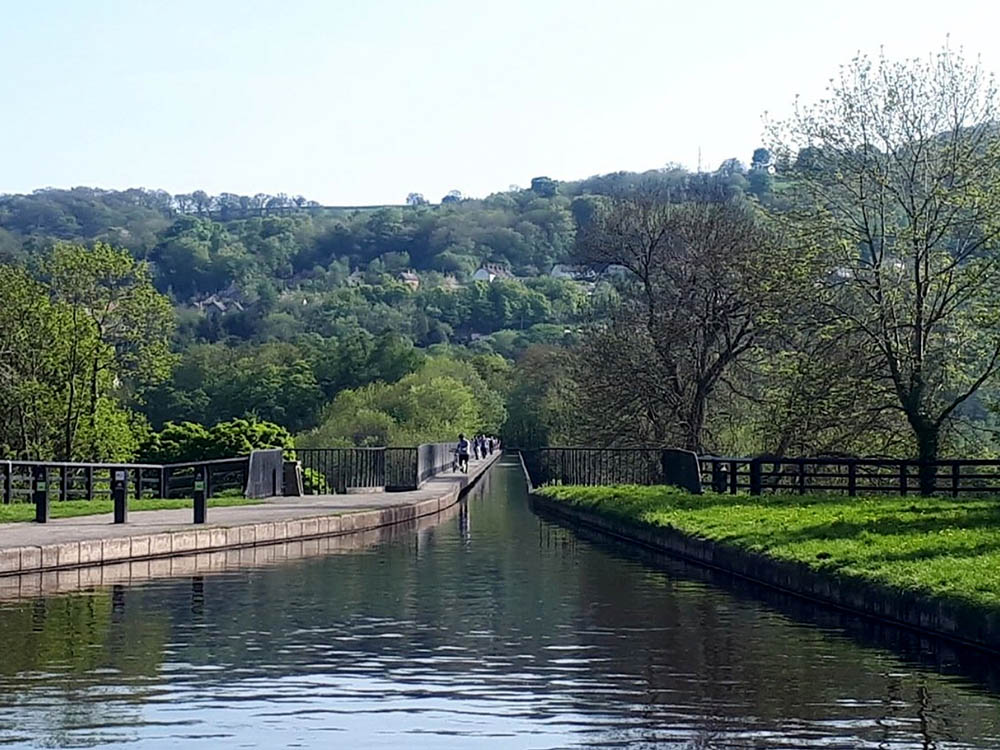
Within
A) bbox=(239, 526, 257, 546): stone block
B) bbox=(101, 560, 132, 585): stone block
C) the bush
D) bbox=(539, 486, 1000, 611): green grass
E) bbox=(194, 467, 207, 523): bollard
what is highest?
the bush

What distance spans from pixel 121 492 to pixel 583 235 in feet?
87.5

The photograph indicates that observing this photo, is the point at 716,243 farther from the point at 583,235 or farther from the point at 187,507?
the point at 187,507

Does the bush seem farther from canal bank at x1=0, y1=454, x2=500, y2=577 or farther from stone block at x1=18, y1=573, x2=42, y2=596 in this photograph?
stone block at x1=18, y1=573, x2=42, y2=596

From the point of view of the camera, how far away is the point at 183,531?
28531 mm

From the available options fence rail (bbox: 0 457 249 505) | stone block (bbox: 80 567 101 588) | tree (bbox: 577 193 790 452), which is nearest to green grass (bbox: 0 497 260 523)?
fence rail (bbox: 0 457 249 505)

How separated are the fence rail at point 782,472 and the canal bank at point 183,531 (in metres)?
8.57

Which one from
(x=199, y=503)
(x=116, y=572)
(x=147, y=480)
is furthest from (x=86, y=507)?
(x=147, y=480)

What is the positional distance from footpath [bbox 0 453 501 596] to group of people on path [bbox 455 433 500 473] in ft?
103

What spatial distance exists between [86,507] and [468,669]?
22.4 metres

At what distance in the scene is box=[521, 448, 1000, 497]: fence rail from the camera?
125 feet

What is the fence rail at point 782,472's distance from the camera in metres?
38.2

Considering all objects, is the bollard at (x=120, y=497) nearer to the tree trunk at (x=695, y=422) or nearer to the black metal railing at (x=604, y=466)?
the black metal railing at (x=604, y=466)

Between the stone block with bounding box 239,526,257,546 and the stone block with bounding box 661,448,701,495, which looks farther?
the stone block with bounding box 661,448,701,495

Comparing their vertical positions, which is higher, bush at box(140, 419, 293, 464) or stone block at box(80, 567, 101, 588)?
bush at box(140, 419, 293, 464)
